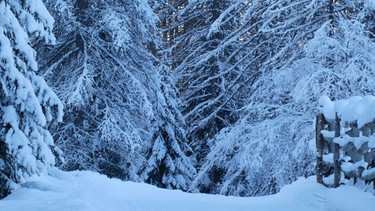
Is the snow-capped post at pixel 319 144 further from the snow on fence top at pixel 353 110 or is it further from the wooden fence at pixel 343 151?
the snow on fence top at pixel 353 110

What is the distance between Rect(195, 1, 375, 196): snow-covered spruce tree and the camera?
10.8 m

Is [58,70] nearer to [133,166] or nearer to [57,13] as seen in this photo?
[57,13]

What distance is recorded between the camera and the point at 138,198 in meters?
6.11

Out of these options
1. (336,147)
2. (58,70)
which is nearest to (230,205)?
(336,147)

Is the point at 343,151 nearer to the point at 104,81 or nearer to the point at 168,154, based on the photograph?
the point at 104,81

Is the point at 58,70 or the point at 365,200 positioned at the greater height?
the point at 58,70

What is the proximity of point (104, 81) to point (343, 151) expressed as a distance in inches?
345

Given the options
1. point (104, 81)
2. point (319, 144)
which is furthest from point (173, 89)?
point (319, 144)

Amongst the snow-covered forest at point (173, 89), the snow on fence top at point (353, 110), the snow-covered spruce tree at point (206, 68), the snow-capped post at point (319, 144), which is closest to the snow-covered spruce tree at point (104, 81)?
the snow-covered forest at point (173, 89)

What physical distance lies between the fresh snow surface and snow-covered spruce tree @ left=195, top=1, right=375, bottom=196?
4.08 m

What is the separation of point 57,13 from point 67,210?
916 cm

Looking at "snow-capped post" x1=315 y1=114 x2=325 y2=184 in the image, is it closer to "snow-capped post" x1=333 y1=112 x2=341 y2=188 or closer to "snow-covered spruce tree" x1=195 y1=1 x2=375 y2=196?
"snow-capped post" x1=333 y1=112 x2=341 y2=188

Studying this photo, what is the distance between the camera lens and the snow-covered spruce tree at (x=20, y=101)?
19.7 feet

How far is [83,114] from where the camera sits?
A: 13.3 m
